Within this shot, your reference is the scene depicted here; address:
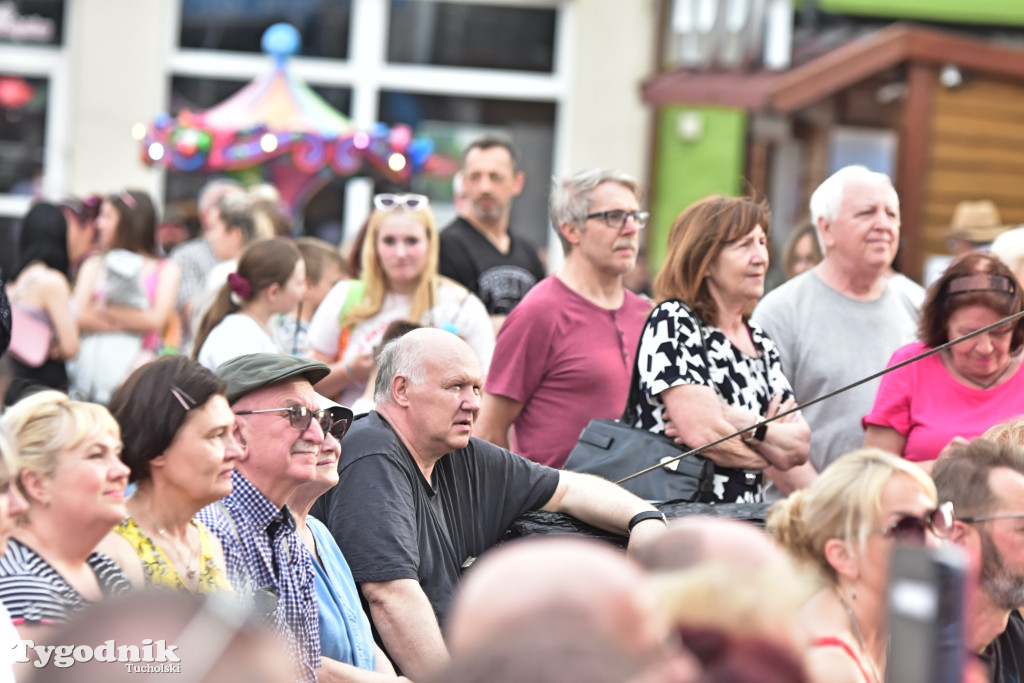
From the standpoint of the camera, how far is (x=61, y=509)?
2744 millimetres

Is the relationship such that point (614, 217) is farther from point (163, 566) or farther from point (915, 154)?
point (915, 154)

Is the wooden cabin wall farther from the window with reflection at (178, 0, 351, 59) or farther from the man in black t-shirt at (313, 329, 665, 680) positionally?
the man in black t-shirt at (313, 329, 665, 680)

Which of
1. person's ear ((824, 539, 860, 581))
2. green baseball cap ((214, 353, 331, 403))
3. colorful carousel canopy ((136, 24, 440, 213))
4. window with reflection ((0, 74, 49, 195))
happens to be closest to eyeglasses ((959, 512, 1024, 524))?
person's ear ((824, 539, 860, 581))

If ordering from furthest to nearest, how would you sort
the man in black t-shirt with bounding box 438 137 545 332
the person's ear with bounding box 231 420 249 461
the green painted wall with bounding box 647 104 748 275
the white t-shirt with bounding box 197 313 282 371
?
the green painted wall with bounding box 647 104 748 275 < the man in black t-shirt with bounding box 438 137 545 332 < the white t-shirt with bounding box 197 313 282 371 < the person's ear with bounding box 231 420 249 461

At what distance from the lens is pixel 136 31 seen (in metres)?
12.0

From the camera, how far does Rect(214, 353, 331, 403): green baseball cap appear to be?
3.53m

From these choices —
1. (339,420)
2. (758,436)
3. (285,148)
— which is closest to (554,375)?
(758,436)

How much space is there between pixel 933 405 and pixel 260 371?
84.9 inches

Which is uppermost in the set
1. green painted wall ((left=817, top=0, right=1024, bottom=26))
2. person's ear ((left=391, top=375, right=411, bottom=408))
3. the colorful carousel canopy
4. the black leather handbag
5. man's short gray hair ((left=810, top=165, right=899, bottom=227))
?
green painted wall ((left=817, top=0, right=1024, bottom=26))

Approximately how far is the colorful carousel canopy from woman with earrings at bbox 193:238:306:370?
389 cm

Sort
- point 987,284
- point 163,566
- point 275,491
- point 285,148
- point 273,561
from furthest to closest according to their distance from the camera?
point 285,148
point 987,284
point 275,491
point 273,561
point 163,566

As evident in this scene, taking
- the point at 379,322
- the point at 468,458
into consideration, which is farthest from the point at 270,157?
the point at 468,458

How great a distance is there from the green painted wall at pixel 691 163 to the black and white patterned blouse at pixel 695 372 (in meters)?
7.21

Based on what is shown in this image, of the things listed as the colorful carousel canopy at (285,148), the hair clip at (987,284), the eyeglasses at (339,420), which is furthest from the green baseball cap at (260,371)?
the colorful carousel canopy at (285,148)
